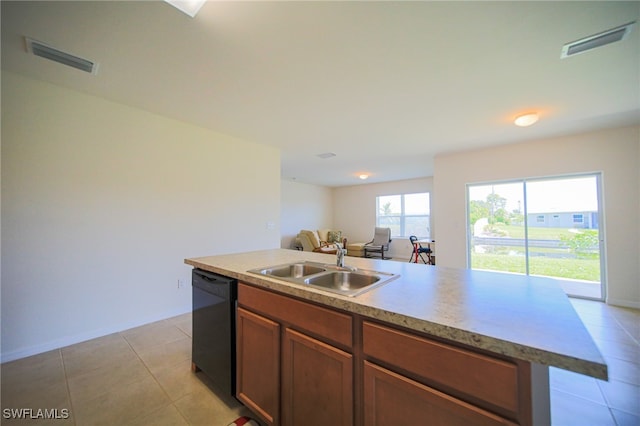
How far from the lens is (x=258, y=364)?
1459mm

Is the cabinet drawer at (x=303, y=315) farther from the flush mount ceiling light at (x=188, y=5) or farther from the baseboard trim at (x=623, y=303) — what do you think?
the baseboard trim at (x=623, y=303)

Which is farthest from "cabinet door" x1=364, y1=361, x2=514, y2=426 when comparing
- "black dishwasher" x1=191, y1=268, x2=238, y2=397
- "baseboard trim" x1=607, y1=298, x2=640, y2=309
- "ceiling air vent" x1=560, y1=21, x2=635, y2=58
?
"baseboard trim" x1=607, y1=298, x2=640, y2=309

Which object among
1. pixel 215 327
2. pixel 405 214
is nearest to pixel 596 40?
pixel 215 327

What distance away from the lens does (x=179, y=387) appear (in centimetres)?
184

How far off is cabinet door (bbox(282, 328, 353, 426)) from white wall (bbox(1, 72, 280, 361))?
8.16 feet

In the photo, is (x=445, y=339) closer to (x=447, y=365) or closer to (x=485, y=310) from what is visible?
(x=447, y=365)

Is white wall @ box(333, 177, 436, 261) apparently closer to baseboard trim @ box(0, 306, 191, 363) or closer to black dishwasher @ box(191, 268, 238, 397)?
baseboard trim @ box(0, 306, 191, 363)

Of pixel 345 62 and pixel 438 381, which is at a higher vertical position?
pixel 345 62

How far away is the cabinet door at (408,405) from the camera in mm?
788

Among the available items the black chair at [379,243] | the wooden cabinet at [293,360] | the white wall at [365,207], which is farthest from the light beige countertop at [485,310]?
the white wall at [365,207]

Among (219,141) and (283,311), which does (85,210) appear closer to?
(219,141)

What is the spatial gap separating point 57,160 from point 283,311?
9.09 ft

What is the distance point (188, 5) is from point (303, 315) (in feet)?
6.41

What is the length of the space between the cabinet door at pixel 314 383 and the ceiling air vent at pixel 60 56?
2687mm
